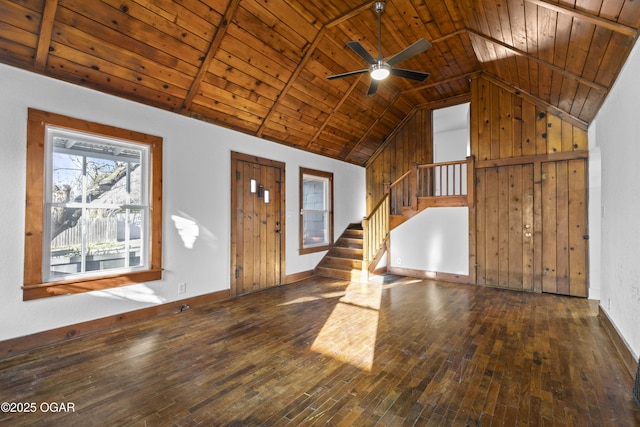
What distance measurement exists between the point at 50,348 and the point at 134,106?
2.77 metres

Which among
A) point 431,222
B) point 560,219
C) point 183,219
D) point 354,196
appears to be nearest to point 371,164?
point 354,196

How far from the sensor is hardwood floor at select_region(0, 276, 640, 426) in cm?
196

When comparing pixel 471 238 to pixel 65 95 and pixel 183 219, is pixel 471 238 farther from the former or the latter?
pixel 65 95

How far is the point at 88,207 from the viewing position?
132 inches

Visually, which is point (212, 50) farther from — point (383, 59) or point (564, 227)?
point (564, 227)

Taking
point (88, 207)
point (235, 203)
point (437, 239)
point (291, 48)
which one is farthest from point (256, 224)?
point (437, 239)

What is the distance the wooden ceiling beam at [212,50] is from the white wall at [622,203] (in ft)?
12.6

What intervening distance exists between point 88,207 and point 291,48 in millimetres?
3248

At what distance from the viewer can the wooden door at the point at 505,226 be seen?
208 inches

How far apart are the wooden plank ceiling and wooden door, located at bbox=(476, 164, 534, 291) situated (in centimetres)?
131

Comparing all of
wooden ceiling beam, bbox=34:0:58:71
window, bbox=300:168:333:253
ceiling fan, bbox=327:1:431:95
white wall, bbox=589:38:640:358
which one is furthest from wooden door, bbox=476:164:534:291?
wooden ceiling beam, bbox=34:0:58:71

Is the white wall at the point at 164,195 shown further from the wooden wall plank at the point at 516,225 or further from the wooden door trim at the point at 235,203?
the wooden wall plank at the point at 516,225

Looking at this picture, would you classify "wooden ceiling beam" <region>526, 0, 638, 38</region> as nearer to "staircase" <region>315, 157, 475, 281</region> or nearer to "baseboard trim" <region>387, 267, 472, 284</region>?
"staircase" <region>315, 157, 475, 281</region>

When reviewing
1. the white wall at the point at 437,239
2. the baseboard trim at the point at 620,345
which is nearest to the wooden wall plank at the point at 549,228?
the white wall at the point at 437,239
